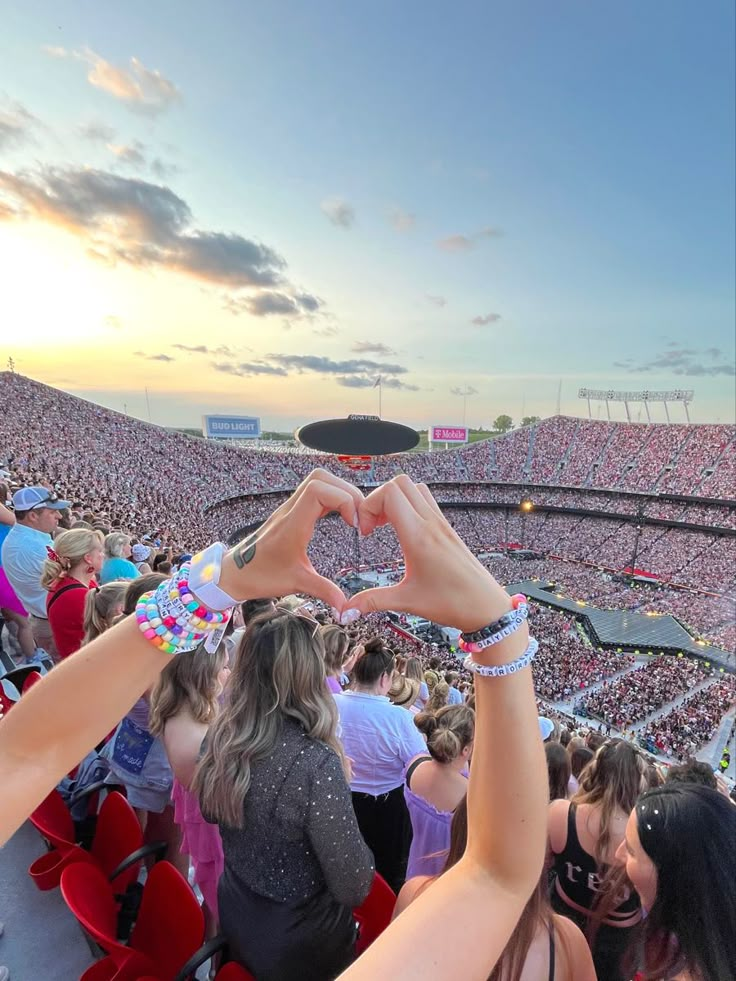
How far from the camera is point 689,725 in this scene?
1313cm

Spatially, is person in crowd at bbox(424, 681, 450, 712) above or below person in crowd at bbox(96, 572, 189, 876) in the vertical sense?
below

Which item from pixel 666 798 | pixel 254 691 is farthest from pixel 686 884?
pixel 254 691

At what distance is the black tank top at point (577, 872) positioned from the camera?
7.24 ft

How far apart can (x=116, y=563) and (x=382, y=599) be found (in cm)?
475

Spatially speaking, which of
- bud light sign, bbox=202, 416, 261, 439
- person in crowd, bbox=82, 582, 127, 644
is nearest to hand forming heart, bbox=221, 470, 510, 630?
person in crowd, bbox=82, 582, 127, 644

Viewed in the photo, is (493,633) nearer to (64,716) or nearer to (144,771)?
(64,716)

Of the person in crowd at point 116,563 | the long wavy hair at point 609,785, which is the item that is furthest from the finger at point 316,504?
the person in crowd at point 116,563

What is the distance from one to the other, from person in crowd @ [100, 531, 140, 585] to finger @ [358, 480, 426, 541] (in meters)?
4.36

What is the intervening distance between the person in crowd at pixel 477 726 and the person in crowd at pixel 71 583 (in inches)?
116

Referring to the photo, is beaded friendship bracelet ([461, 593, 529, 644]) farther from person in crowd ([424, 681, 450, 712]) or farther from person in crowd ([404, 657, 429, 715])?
person in crowd ([404, 657, 429, 715])

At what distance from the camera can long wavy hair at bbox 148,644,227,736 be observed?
2.16 meters

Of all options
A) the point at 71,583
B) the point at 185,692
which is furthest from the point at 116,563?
the point at 185,692

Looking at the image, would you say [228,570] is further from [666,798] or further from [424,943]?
[666,798]

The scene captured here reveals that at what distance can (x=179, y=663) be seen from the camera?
7.15 feet
